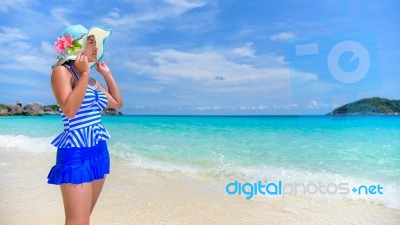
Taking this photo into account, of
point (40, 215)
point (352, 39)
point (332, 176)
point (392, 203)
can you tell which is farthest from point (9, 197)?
point (352, 39)

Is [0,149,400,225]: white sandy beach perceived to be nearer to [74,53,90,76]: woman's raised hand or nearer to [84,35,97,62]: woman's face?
[84,35,97,62]: woman's face

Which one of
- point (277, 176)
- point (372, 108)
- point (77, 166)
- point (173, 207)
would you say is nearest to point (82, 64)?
point (77, 166)

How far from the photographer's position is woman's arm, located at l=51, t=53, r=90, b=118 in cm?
119

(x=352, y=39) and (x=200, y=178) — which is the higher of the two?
(x=352, y=39)

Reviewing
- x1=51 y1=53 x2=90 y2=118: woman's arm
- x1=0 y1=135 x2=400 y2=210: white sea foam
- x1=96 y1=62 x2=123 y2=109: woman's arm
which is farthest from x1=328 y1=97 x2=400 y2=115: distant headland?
x1=51 y1=53 x2=90 y2=118: woman's arm

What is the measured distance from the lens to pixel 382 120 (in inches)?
514

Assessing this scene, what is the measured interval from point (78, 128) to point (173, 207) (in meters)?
1.61

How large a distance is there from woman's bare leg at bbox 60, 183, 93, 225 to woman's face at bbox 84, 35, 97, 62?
0.46 metres

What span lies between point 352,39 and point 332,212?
15.8ft

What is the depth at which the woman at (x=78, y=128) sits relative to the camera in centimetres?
121

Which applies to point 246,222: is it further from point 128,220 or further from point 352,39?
point 352,39

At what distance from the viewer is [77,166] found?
127cm

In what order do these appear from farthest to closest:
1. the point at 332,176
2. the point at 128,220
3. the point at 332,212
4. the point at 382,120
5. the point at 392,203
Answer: the point at 382,120 → the point at 332,176 → the point at 392,203 → the point at 332,212 → the point at 128,220

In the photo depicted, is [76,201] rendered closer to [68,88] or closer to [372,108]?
[68,88]
